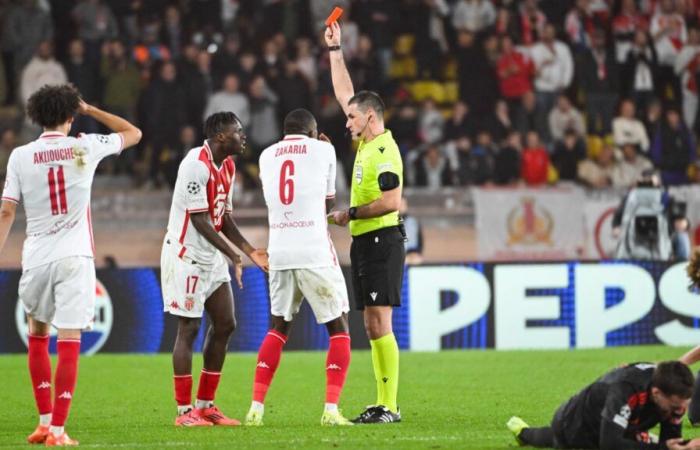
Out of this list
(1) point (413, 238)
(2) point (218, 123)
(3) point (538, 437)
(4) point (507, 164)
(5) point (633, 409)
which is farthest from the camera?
(4) point (507, 164)

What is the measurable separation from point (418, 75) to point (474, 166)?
110 inches

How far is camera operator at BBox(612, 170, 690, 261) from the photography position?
18.7 metres

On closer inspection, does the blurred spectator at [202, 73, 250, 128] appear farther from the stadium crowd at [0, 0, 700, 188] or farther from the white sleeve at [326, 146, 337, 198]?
the white sleeve at [326, 146, 337, 198]

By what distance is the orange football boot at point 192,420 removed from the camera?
9.58 m

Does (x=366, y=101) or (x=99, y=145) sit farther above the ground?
(x=366, y=101)

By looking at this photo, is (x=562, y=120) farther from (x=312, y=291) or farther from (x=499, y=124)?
(x=312, y=291)

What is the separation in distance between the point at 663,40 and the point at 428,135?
4.91 m

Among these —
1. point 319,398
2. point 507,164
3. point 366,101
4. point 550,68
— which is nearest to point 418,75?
point 550,68

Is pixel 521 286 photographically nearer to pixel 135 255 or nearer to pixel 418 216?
pixel 418 216

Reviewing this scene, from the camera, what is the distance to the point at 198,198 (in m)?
9.58

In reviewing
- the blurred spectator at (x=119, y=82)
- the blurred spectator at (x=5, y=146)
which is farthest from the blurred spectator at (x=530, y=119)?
the blurred spectator at (x=5, y=146)

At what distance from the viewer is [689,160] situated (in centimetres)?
2303

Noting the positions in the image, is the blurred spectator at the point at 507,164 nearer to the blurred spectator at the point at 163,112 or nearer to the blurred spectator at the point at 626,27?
the blurred spectator at the point at 626,27

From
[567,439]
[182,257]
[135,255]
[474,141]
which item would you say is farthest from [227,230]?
[474,141]
